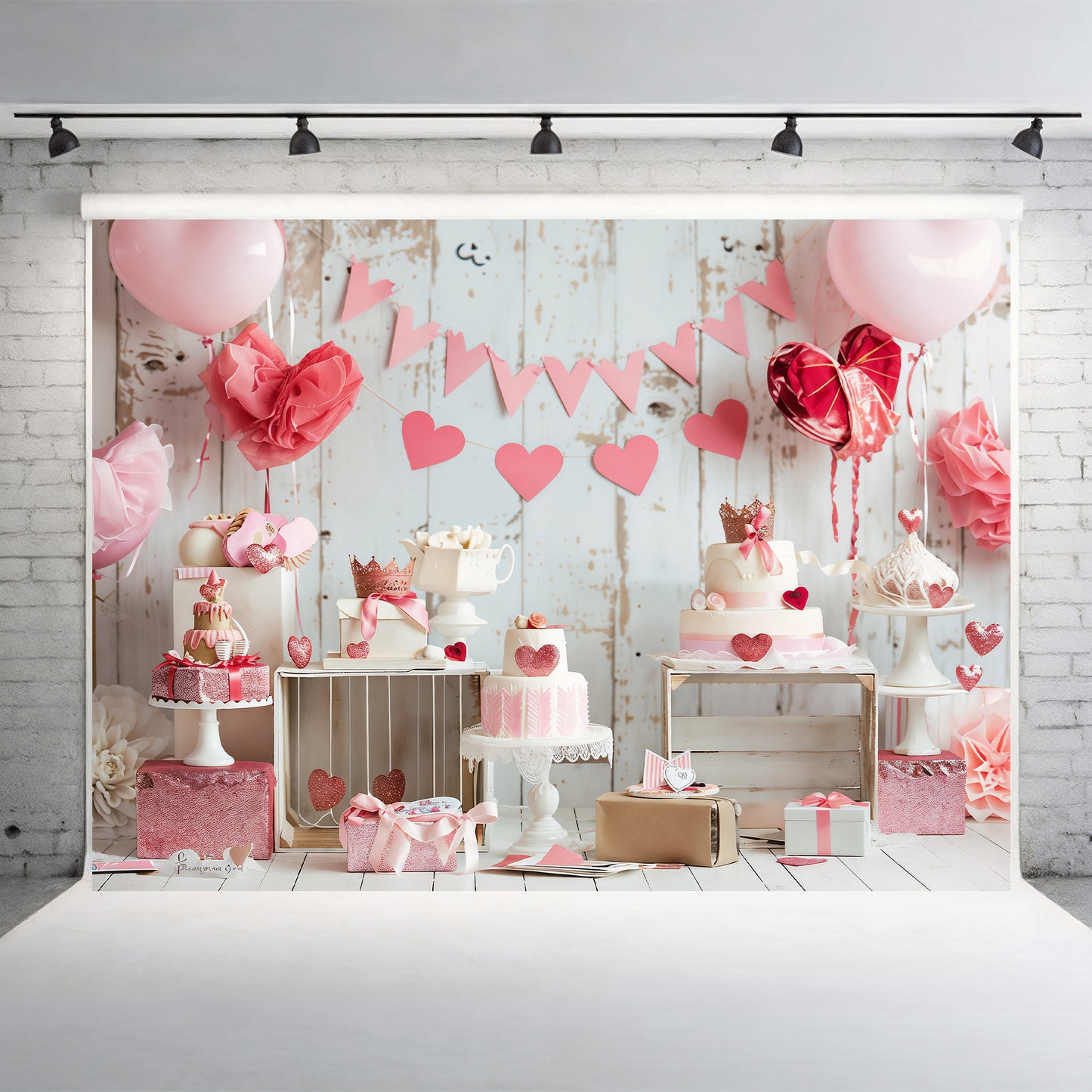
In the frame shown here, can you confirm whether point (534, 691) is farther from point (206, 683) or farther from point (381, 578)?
point (206, 683)

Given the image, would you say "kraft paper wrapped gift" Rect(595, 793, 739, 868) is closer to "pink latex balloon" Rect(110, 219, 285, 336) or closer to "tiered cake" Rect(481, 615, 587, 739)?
"tiered cake" Rect(481, 615, 587, 739)

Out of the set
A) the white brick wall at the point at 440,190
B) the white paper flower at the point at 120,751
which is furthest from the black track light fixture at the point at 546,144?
the white paper flower at the point at 120,751

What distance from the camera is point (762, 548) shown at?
411cm

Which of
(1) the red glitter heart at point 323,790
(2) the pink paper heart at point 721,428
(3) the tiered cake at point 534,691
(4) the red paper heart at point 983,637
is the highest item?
(2) the pink paper heart at point 721,428

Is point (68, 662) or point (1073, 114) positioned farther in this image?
point (68, 662)

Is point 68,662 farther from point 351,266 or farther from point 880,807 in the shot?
point 880,807

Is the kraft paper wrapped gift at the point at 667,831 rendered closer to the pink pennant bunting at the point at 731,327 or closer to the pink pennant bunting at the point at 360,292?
the pink pennant bunting at the point at 731,327

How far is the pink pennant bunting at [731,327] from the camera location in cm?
453

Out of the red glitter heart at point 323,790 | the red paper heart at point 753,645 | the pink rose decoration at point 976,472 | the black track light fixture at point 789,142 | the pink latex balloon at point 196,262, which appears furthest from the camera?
the pink rose decoration at point 976,472

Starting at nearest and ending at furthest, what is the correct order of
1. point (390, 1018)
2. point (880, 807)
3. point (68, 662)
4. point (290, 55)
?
point (390, 1018) < point (290, 55) < point (68, 662) < point (880, 807)

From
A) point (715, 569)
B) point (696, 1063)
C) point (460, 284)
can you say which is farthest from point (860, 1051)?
point (460, 284)

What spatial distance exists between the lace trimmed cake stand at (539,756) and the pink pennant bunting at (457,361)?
130 cm

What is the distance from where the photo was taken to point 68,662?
3625mm

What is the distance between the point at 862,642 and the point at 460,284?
1963 millimetres
